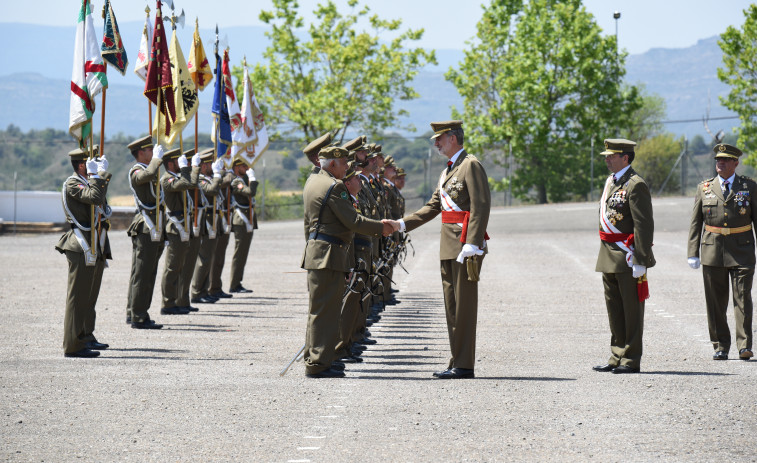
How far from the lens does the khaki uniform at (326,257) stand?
9203 millimetres

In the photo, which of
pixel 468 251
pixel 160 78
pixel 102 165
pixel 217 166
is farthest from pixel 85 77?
pixel 468 251

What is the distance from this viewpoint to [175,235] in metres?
14.2

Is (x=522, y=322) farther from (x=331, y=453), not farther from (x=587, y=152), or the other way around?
(x=587, y=152)

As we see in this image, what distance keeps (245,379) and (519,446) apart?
10.2 feet

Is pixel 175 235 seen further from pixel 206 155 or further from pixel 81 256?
pixel 81 256

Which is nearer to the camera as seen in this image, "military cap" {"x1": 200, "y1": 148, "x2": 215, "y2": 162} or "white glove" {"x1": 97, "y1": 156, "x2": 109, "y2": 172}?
"white glove" {"x1": 97, "y1": 156, "x2": 109, "y2": 172}

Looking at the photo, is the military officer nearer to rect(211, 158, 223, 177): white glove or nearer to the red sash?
the red sash

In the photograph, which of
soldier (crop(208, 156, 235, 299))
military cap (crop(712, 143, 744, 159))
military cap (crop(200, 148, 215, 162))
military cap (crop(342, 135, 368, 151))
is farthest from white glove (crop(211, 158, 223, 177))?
military cap (crop(712, 143, 744, 159))

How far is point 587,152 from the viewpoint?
1891 inches

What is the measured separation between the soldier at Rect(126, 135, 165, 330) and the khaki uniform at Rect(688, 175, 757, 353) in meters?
6.14

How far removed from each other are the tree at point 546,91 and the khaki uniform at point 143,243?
119 feet

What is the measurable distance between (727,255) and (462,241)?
3039mm

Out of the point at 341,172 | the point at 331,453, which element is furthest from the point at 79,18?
the point at 331,453

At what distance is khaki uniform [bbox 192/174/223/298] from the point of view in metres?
15.7
